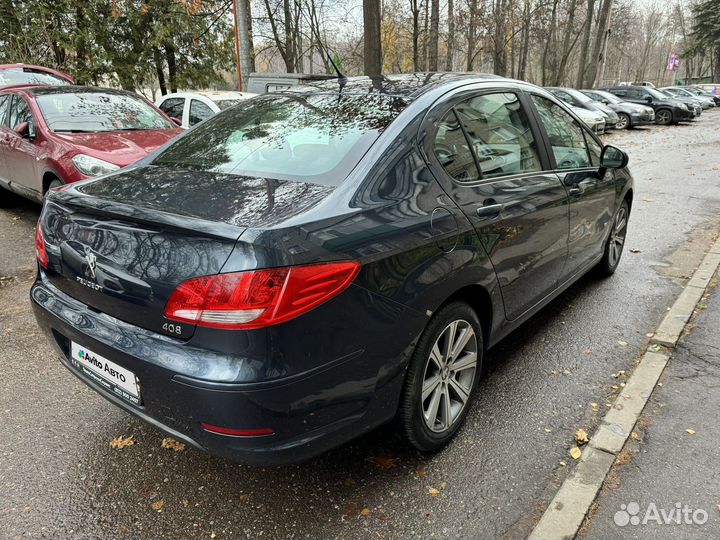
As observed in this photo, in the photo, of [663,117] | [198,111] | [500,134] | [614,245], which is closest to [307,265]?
[500,134]

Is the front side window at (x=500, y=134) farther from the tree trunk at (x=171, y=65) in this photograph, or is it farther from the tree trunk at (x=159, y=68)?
the tree trunk at (x=171, y=65)

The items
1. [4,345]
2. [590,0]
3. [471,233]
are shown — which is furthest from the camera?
[590,0]

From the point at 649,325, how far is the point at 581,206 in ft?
3.63

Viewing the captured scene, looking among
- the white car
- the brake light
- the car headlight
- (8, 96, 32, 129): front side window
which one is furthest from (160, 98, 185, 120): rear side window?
the brake light

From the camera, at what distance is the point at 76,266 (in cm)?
225

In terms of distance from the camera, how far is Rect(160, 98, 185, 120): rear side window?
998cm

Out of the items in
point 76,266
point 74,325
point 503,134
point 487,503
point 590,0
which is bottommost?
point 487,503

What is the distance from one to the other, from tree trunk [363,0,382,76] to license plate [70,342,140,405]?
10.7 m

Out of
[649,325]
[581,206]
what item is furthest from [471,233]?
[649,325]

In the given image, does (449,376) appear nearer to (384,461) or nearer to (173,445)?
(384,461)

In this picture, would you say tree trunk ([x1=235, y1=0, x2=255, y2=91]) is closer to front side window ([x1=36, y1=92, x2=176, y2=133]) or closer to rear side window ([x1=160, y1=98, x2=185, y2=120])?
rear side window ([x1=160, y1=98, x2=185, y2=120])

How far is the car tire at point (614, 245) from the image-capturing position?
15.6 feet

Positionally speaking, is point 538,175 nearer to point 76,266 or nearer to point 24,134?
point 76,266

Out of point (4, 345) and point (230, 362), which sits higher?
point (230, 362)
